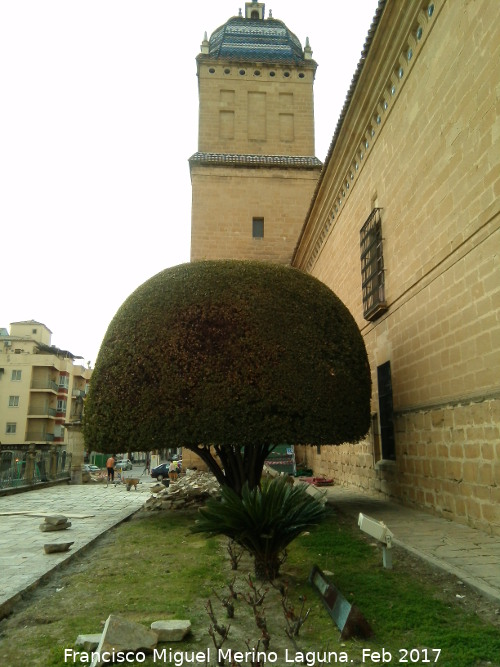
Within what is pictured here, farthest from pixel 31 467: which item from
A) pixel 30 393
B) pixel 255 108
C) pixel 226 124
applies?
pixel 30 393

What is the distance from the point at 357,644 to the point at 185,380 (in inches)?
204

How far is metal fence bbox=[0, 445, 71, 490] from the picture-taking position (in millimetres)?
15297

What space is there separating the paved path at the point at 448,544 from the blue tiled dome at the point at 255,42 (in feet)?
70.0

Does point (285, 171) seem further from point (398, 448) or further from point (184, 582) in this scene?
point (184, 582)

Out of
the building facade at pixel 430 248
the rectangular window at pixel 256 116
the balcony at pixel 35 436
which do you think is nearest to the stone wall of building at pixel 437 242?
the building facade at pixel 430 248

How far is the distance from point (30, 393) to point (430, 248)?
4643 cm

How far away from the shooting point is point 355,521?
23.7 ft

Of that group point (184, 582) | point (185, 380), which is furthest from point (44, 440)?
point (184, 582)

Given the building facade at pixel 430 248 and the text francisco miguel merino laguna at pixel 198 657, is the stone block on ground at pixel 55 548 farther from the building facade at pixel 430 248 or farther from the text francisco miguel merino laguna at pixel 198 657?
the building facade at pixel 430 248

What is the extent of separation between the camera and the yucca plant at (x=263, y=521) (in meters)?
4.13

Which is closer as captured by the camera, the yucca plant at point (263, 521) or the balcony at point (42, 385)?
the yucca plant at point (263, 521)

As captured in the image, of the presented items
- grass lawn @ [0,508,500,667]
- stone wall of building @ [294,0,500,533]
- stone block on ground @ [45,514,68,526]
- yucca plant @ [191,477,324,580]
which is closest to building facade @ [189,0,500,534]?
stone wall of building @ [294,0,500,533]

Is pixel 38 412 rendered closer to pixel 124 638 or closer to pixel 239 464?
pixel 239 464

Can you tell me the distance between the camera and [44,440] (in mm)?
46312
